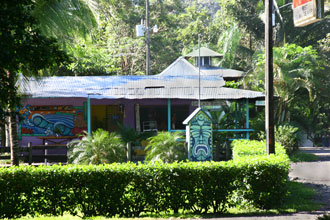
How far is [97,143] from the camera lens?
1595cm

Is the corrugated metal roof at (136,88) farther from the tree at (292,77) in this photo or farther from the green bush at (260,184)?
the green bush at (260,184)

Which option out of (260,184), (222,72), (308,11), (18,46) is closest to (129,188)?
(260,184)

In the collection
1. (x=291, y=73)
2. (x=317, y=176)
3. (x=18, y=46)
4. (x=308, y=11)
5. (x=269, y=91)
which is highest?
(x=308, y=11)

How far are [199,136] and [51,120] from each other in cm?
928

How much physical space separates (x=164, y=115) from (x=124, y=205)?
50.4ft

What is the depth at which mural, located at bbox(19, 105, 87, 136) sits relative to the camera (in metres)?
23.2

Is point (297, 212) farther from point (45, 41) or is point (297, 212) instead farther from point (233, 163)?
point (45, 41)

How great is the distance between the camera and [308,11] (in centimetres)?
845

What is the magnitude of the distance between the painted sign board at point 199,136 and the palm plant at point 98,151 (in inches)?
100

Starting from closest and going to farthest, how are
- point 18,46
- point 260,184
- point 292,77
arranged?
point 18,46, point 260,184, point 292,77

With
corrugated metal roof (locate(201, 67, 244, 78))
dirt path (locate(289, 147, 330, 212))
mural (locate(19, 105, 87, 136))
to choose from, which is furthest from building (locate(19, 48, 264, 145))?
corrugated metal roof (locate(201, 67, 244, 78))

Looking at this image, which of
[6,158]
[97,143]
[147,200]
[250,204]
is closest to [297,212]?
[250,204]

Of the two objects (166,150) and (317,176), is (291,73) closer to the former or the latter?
(317,176)

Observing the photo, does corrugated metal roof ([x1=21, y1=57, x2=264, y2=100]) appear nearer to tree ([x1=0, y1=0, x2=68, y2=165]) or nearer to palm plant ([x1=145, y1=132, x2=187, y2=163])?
palm plant ([x1=145, y1=132, x2=187, y2=163])
